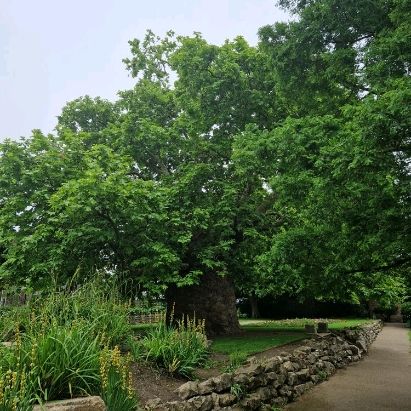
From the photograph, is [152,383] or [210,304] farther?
[210,304]

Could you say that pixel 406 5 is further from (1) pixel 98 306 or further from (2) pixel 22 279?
(2) pixel 22 279

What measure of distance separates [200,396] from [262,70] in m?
9.60

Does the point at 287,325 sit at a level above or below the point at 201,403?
above

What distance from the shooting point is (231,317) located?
1388 centimetres

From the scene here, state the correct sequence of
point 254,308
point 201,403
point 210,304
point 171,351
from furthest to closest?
point 254,308, point 210,304, point 171,351, point 201,403

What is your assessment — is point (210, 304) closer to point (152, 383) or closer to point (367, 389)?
point (367, 389)

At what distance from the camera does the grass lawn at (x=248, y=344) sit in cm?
993

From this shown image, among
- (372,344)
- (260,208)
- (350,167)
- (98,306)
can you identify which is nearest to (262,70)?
(260,208)

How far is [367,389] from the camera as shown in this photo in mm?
8922

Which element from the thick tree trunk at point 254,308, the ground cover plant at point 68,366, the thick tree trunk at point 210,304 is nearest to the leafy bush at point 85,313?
the ground cover plant at point 68,366

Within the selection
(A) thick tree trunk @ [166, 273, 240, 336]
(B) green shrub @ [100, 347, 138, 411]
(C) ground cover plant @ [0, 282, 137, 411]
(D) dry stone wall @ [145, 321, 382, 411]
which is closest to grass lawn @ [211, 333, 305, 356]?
(D) dry stone wall @ [145, 321, 382, 411]

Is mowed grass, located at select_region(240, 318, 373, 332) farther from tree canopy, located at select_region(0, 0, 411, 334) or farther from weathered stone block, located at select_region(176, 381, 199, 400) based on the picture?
weathered stone block, located at select_region(176, 381, 199, 400)

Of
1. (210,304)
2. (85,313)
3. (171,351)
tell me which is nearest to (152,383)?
(171,351)

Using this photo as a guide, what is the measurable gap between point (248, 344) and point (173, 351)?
390 cm
